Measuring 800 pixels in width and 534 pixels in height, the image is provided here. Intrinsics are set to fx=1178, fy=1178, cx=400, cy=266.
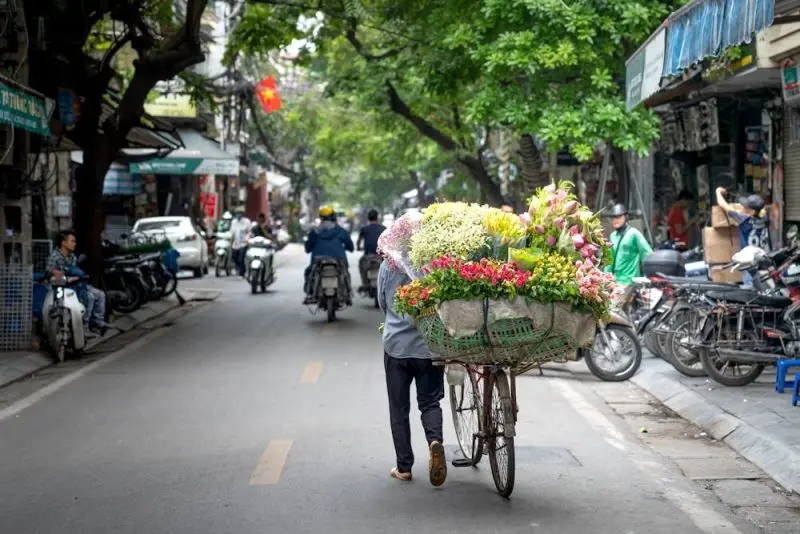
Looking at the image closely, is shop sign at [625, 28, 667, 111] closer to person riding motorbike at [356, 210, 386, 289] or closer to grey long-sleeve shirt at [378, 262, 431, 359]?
grey long-sleeve shirt at [378, 262, 431, 359]

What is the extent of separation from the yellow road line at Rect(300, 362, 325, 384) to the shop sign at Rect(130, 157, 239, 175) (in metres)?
20.1

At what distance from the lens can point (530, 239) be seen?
698cm

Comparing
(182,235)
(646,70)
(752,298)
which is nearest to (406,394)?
(752,298)

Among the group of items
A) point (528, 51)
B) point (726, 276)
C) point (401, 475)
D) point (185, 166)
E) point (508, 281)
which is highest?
point (528, 51)

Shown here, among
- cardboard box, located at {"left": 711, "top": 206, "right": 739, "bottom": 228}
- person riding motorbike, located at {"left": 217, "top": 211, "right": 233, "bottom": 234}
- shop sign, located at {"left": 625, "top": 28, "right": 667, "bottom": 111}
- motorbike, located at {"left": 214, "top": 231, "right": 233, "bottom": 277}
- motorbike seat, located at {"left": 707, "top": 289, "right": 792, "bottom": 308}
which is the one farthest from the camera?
person riding motorbike, located at {"left": 217, "top": 211, "right": 233, "bottom": 234}

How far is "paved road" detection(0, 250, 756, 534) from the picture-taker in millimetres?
6617

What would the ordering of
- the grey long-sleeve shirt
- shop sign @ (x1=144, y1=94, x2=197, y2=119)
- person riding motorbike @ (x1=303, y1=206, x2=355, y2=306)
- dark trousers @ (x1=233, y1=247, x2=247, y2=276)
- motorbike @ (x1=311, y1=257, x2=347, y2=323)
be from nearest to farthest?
the grey long-sleeve shirt < motorbike @ (x1=311, y1=257, x2=347, y2=323) < person riding motorbike @ (x1=303, y1=206, x2=355, y2=306) < dark trousers @ (x1=233, y1=247, x2=247, y2=276) < shop sign @ (x1=144, y1=94, x2=197, y2=119)

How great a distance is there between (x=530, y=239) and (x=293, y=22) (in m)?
17.0

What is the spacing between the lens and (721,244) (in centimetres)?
1638

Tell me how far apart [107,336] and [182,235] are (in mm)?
13460

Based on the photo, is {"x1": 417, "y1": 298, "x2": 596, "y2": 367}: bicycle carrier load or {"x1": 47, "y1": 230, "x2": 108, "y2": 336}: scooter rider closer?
{"x1": 417, "y1": 298, "x2": 596, "y2": 367}: bicycle carrier load

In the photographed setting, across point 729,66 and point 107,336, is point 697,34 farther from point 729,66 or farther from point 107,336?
point 107,336

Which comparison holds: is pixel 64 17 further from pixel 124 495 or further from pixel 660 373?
pixel 124 495

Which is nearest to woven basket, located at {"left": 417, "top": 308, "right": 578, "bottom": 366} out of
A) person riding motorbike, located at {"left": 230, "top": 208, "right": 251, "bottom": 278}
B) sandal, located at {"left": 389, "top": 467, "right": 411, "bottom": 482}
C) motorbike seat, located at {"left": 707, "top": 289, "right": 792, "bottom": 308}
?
sandal, located at {"left": 389, "top": 467, "right": 411, "bottom": 482}
